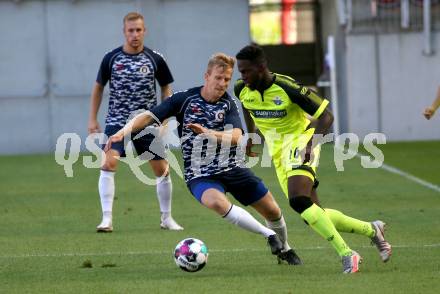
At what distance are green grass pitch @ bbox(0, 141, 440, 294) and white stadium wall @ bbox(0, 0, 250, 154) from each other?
860 cm

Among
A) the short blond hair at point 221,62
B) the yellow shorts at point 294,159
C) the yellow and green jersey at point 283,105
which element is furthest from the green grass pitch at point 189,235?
the short blond hair at point 221,62

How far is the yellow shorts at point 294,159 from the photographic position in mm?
10375

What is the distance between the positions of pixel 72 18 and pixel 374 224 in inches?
769

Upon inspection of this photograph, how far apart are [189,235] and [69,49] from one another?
16954 millimetres

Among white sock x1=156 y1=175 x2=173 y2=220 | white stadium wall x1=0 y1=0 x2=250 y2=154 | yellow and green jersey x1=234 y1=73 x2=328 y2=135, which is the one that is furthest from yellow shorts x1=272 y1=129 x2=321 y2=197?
white stadium wall x1=0 y1=0 x2=250 y2=154

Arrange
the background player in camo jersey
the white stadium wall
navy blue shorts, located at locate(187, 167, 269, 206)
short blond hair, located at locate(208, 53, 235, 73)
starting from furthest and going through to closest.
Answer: the white stadium wall, the background player in camo jersey, navy blue shorts, located at locate(187, 167, 269, 206), short blond hair, located at locate(208, 53, 235, 73)

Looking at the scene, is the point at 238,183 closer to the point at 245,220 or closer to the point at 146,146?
the point at 245,220

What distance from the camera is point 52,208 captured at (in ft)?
53.9

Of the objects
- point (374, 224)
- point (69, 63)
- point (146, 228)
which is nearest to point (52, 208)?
point (146, 228)

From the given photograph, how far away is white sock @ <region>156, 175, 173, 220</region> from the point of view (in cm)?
1380

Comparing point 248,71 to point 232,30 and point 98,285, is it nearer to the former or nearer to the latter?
point 98,285

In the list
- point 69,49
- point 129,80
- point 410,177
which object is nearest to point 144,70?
point 129,80

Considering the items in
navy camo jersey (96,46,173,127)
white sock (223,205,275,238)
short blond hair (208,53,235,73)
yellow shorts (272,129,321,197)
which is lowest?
white sock (223,205,275,238)

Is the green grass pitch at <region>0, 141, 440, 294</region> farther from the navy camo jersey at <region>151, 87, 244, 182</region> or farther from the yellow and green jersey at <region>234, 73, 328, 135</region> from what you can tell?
the yellow and green jersey at <region>234, 73, 328, 135</region>
